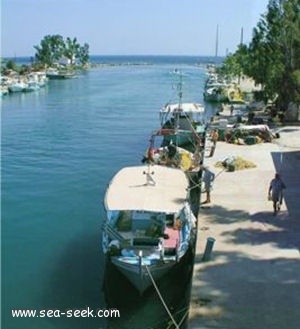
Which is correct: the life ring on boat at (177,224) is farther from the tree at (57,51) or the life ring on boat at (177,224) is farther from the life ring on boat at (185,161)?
the tree at (57,51)

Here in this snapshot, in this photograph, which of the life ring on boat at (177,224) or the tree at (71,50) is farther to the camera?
the tree at (71,50)

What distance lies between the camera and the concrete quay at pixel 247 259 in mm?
13086

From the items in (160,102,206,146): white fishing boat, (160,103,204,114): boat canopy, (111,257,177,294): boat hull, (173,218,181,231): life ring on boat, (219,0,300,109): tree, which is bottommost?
(111,257,177,294): boat hull

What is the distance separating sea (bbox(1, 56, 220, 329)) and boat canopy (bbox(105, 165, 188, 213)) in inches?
92.6

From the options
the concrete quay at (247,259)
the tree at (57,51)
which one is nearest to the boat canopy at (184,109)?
the concrete quay at (247,259)

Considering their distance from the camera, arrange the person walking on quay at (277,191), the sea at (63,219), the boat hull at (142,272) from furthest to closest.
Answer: the person walking on quay at (277,191), the sea at (63,219), the boat hull at (142,272)

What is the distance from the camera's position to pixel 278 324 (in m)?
12.6

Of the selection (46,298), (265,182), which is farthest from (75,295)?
(265,182)

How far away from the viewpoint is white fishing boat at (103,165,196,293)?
52.9ft

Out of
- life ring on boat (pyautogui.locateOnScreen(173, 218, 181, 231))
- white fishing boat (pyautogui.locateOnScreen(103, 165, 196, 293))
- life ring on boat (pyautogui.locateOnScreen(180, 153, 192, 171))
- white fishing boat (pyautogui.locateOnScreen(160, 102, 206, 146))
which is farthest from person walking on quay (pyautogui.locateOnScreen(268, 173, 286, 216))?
white fishing boat (pyautogui.locateOnScreen(160, 102, 206, 146))

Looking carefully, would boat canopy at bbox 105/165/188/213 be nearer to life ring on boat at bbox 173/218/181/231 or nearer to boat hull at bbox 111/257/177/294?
life ring on boat at bbox 173/218/181/231

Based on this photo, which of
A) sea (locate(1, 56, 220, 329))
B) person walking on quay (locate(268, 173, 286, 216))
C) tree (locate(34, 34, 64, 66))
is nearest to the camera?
sea (locate(1, 56, 220, 329))

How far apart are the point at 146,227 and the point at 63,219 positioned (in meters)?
7.60

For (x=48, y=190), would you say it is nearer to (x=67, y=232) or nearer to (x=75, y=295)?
(x=67, y=232)
